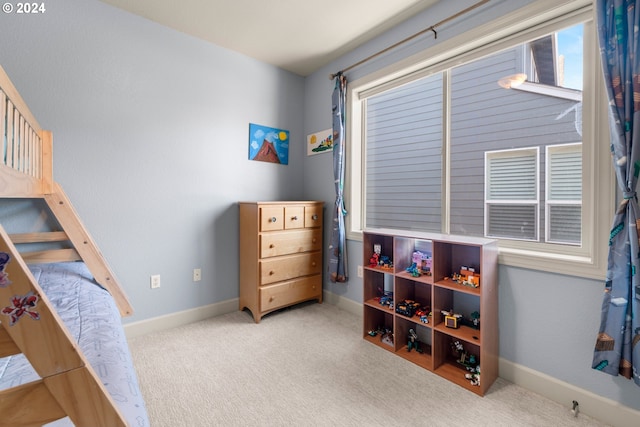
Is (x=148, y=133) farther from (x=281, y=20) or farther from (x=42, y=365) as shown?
(x=42, y=365)

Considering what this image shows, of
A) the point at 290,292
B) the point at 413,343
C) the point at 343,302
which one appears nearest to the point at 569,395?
the point at 413,343

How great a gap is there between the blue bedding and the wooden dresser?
3.82 feet

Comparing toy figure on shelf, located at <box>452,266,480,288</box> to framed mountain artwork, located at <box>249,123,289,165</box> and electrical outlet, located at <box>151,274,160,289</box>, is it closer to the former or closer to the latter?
framed mountain artwork, located at <box>249,123,289,165</box>

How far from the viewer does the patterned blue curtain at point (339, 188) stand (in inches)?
110

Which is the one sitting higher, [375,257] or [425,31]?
[425,31]

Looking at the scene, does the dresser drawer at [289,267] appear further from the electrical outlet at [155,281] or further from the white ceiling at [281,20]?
the white ceiling at [281,20]

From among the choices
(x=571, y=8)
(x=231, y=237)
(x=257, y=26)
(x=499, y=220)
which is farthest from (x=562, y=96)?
(x=231, y=237)

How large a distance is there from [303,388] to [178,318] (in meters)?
1.39

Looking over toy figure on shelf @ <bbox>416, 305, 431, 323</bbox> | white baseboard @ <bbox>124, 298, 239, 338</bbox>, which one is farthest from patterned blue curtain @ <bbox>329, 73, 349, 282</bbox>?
white baseboard @ <bbox>124, 298, 239, 338</bbox>

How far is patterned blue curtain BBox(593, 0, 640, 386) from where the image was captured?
51.1 inches

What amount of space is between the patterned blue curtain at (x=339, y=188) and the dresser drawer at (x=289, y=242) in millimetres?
228

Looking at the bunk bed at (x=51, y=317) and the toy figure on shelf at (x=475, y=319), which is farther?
the toy figure on shelf at (x=475, y=319)

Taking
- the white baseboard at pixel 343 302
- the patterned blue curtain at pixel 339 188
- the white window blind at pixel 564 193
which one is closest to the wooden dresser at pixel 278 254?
the white baseboard at pixel 343 302

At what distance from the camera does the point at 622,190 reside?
136 centimetres
